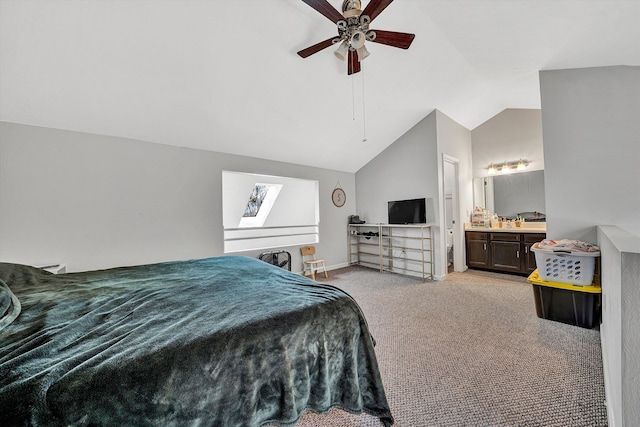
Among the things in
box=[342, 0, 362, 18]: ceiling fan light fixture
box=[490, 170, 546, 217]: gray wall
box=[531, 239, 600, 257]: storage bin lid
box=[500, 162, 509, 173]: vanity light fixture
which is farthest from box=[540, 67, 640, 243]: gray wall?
box=[342, 0, 362, 18]: ceiling fan light fixture

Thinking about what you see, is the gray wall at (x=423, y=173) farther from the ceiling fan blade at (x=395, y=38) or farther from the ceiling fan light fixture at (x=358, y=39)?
the ceiling fan light fixture at (x=358, y=39)

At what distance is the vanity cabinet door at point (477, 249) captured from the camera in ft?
14.5

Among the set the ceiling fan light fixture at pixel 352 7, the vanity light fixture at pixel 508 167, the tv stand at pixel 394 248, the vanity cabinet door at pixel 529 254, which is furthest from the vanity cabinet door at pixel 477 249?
the ceiling fan light fixture at pixel 352 7

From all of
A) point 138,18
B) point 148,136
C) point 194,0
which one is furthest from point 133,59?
point 148,136

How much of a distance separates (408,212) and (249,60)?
132 inches

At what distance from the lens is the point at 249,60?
2.44 meters

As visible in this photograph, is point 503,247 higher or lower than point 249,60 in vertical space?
lower

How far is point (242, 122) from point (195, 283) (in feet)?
7.52

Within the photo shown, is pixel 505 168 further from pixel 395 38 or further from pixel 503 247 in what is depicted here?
pixel 395 38

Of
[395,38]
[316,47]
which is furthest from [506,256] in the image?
[316,47]

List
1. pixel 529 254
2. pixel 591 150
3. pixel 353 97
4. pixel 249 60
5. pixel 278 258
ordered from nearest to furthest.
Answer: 1. pixel 249 60
2. pixel 591 150
3. pixel 353 97
4. pixel 529 254
5. pixel 278 258

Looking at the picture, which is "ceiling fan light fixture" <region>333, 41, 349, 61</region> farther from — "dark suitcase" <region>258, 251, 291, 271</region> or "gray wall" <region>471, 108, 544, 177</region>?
"gray wall" <region>471, 108, 544, 177</region>

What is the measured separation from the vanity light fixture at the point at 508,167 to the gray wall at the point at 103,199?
15.5 feet

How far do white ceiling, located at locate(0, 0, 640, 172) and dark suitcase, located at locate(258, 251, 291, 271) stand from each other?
1679 mm
